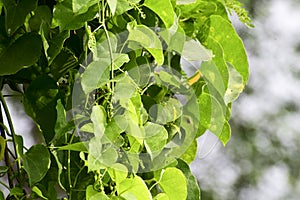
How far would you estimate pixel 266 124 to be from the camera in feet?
6.35

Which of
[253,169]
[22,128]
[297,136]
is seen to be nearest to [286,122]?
[297,136]

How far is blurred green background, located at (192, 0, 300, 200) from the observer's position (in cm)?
189

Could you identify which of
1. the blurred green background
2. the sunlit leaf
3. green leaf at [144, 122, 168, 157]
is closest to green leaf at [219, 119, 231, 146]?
the sunlit leaf

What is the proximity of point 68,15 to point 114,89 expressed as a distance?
7 centimetres

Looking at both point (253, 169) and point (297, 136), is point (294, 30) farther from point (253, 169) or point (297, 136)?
point (253, 169)

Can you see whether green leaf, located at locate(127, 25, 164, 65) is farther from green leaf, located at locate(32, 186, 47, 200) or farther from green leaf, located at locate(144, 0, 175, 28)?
green leaf, located at locate(32, 186, 47, 200)

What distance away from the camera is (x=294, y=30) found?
6.51ft

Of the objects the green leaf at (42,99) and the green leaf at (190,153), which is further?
the green leaf at (190,153)

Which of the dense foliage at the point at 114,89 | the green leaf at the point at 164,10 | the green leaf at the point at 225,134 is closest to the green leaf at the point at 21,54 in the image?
the dense foliage at the point at 114,89

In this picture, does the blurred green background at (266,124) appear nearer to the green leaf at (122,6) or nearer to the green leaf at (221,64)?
the green leaf at (221,64)

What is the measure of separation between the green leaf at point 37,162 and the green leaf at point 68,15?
0.39 feet

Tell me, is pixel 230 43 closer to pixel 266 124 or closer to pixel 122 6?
pixel 122 6

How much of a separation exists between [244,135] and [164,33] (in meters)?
1.45

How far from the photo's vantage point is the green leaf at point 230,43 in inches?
22.5
